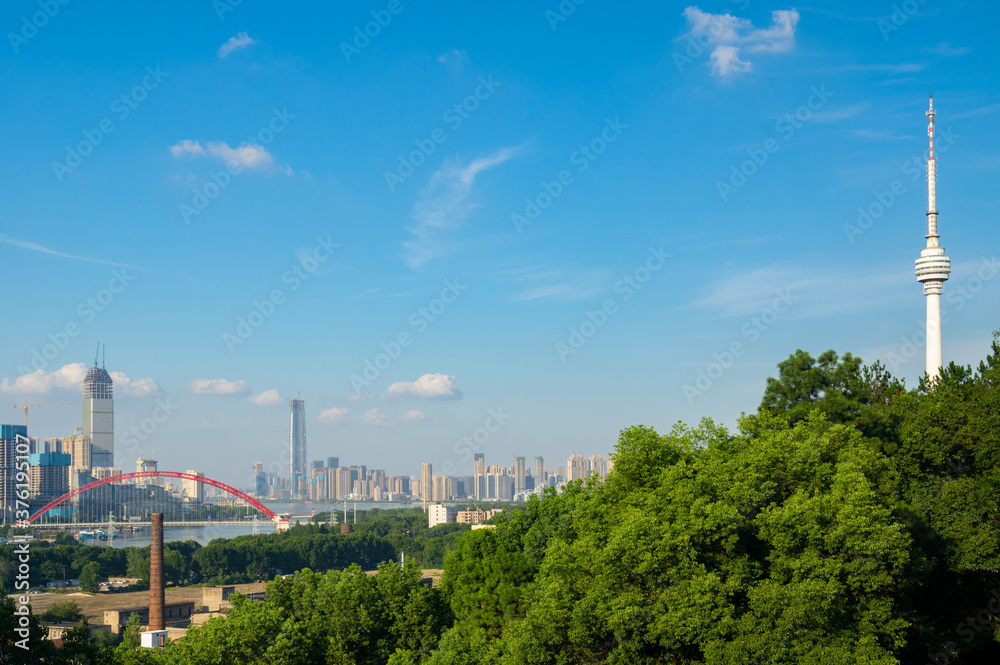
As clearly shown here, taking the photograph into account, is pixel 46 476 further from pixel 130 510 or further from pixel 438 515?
pixel 438 515

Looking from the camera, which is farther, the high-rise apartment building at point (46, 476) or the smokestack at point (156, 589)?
the high-rise apartment building at point (46, 476)

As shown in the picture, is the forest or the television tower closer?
A: the forest

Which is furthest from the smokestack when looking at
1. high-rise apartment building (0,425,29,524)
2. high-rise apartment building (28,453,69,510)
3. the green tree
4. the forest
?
high-rise apartment building (28,453,69,510)

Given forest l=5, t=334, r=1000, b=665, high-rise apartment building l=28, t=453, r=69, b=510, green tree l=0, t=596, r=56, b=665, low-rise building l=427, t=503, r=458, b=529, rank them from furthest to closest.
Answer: low-rise building l=427, t=503, r=458, b=529
high-rise apartment building l=28, t=453, r=69, b=510
green tree l=0, t=596, r=56, b=665
forest l=5, t=334, r=1000, b=665

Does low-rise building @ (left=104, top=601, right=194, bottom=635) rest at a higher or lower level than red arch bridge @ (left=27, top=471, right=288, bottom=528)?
higher

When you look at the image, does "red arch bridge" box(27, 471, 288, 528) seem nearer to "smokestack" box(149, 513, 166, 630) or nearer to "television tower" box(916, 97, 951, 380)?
"smokestack" box(149, 513, 166, 630)

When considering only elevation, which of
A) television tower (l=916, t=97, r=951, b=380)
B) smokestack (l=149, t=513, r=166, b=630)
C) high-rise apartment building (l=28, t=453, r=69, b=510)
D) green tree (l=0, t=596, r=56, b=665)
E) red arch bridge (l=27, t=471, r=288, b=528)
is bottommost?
red arch bridge (l=27, t=471, r=288, b=528)

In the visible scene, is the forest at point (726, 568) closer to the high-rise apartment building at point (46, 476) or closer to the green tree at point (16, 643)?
the green tree at point (16, 643)

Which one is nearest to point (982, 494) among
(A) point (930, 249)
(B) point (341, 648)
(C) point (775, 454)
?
(C) point (775, 454)

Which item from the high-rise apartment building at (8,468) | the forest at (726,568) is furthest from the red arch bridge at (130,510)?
the forest at (726,568)
